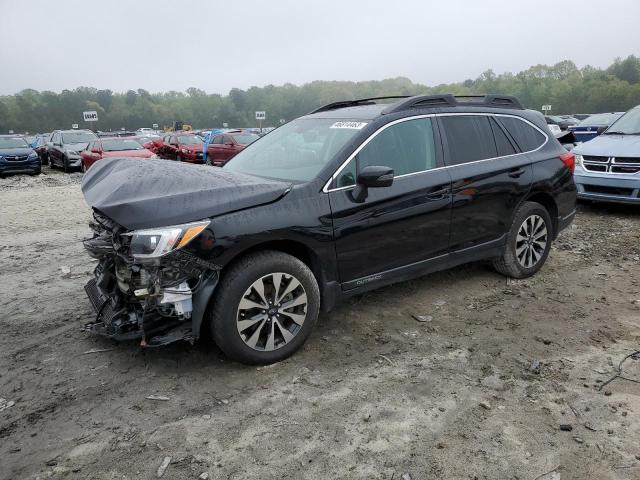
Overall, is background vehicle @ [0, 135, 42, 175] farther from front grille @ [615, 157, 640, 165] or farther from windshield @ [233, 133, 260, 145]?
front grille @ [615, 157, 640, 165]

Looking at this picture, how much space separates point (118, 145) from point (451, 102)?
15.2 metres

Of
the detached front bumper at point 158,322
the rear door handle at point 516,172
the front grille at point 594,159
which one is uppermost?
the rear door handle at point 516,172

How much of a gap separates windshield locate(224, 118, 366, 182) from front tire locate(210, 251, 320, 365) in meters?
0.76

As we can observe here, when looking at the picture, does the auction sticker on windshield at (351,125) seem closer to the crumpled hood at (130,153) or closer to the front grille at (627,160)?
the front grille at (627,160)

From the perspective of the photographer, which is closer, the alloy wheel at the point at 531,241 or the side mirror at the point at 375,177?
the side mirror at the point at 375,177

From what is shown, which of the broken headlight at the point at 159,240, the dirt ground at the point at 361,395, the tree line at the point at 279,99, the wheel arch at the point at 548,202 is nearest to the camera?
the dirt ground at the point at 361,395

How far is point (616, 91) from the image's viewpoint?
86.9 meters

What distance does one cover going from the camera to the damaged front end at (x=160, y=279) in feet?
10.1

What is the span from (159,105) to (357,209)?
13135 cm

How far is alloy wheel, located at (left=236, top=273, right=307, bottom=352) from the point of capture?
3.33m

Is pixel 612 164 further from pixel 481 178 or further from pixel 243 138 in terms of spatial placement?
pixel 243 138

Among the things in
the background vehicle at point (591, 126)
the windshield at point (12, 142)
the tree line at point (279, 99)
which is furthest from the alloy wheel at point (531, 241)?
the tree line at point (279, 99)

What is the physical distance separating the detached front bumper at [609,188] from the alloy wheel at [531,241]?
3.50 meters

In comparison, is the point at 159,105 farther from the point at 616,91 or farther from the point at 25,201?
the point at 25,201
